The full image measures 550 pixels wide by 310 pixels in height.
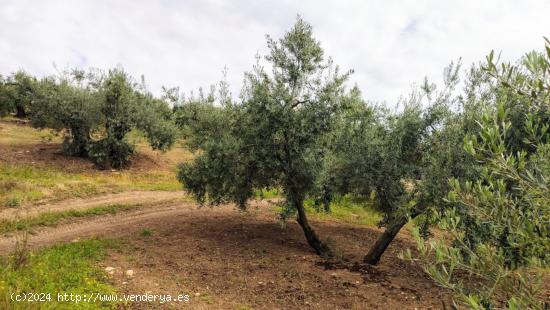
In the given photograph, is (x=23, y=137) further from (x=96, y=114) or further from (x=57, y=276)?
(x=57, y=276)

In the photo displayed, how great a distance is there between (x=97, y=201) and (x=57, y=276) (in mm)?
12200

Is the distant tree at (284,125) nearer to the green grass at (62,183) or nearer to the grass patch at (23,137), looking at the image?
the green grass at (62,183)

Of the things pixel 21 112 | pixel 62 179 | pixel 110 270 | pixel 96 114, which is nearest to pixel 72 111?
pixel 96 114

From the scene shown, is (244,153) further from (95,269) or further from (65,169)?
(65,169)

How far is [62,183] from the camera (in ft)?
75.2

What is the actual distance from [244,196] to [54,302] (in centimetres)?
789

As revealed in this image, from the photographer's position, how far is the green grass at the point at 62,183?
20.2 m

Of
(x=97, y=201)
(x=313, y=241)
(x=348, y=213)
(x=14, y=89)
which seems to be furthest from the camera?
(x=14, y=89)

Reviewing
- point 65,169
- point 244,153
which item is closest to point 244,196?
point 244,153

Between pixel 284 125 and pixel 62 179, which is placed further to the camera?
pixel 62 179

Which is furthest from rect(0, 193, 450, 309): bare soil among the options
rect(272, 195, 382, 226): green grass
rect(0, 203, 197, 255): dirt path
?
rect(272, 195, 382, 226): green grass

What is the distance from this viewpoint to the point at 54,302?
328 inches

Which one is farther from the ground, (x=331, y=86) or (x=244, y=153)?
(x=331, y=86)

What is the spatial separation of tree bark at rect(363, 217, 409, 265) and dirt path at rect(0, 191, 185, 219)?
1420cm
